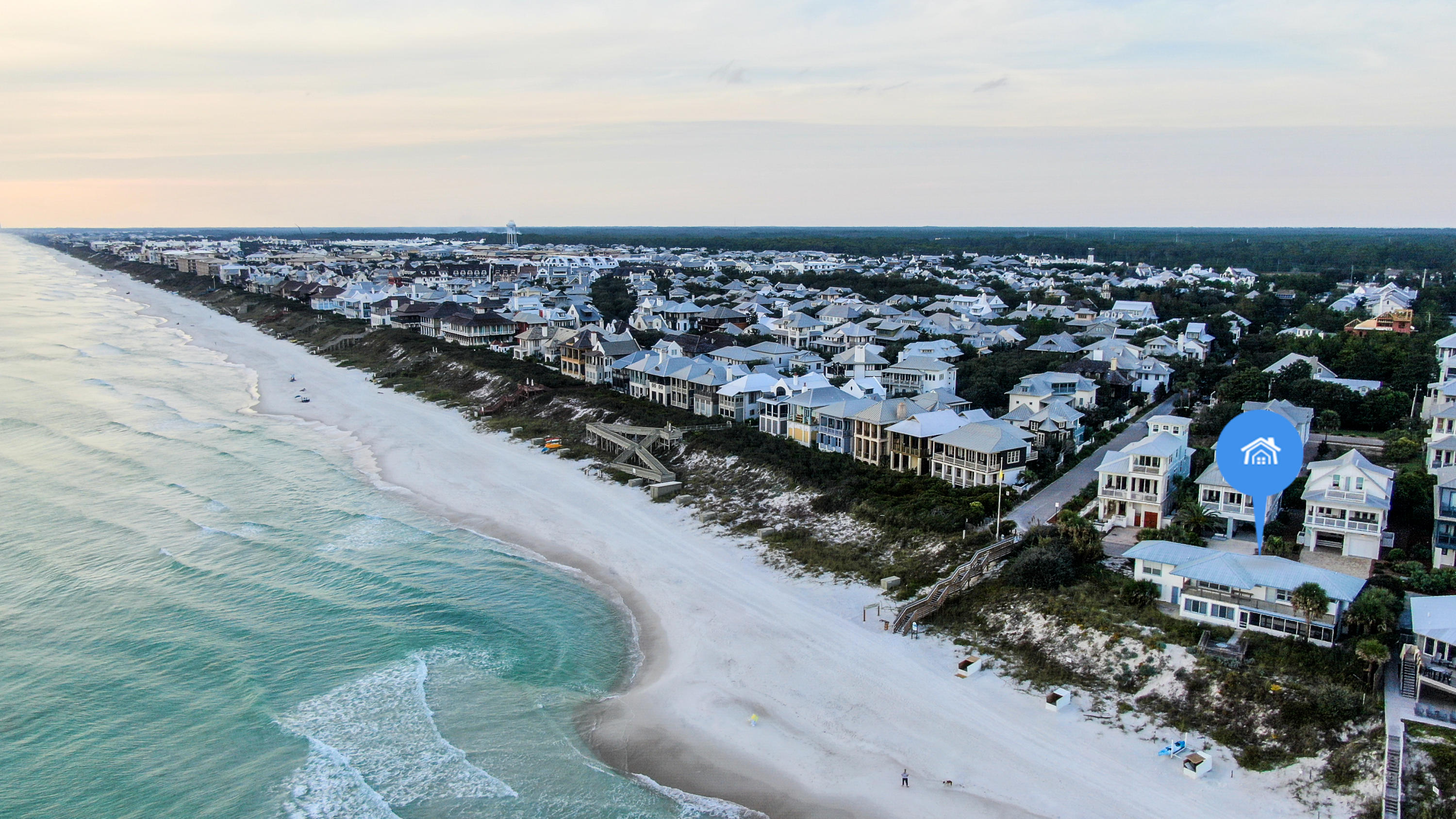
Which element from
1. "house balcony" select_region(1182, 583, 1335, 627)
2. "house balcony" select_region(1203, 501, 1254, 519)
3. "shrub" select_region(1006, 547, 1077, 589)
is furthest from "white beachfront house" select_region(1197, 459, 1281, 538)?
"house balcony" select_region(1182, 583, 1335, 627)

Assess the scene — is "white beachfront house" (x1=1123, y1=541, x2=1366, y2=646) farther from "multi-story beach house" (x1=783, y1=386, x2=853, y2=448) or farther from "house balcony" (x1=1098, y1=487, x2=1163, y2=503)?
"multi-story beach house" (x1=783, y1=386, x2=853, y2=448)

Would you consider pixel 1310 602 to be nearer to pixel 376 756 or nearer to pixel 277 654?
pixel 376 756

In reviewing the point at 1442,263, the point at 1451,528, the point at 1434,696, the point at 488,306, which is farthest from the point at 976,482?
the point at 1442,263

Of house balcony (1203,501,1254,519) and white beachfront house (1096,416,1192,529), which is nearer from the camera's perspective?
house balcony (1203,501,1254,519)

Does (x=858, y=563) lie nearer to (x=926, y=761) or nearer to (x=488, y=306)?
(x=926, y=761)

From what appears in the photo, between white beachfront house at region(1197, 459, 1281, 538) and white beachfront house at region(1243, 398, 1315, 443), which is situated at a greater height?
white beachfront house at region(1243, 398, 1315, 443)

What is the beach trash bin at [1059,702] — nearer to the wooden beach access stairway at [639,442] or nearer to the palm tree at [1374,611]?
the palm tree at [1374,611]
